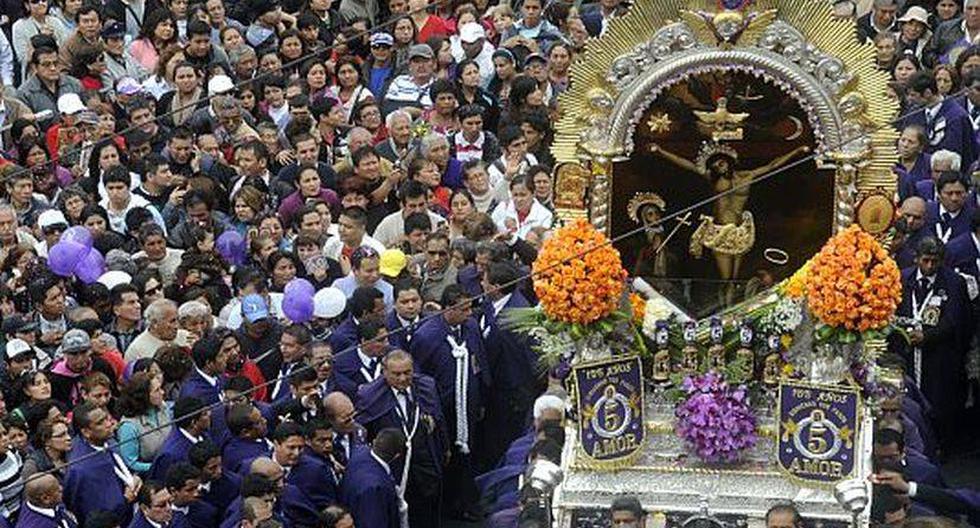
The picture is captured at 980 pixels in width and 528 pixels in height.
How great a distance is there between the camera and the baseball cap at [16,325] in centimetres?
2370

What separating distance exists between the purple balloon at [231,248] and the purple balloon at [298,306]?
1268mm

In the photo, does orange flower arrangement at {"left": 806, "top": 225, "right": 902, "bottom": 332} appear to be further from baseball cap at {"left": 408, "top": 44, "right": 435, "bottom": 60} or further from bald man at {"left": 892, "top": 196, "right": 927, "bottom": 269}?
baseball cap at {"left": 408, "top": 44, "right": 435, "bottom": 60}

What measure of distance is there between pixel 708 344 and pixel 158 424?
12.4 ft

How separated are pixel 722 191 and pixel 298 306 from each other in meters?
3.67

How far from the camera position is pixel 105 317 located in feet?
81.0

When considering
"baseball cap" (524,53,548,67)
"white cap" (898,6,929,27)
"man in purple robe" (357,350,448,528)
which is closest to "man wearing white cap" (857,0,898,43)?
"white cap" (898,6,929,27)

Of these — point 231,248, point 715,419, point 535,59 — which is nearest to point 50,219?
point 231,248

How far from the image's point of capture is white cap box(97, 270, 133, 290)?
977 inches

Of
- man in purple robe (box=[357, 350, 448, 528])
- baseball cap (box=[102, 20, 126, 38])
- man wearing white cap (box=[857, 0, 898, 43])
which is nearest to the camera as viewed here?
man in purple robe (box=[357, 350, 448, 528])

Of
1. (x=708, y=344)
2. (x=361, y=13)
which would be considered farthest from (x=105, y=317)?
(x=361, y=13)

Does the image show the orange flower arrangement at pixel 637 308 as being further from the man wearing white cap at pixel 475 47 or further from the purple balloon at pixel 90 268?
the man wearing white cap at pixel 475 47

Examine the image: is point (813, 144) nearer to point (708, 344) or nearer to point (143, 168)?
point (708, 344)

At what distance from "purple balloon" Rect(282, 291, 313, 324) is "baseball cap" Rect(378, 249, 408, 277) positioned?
1193mm

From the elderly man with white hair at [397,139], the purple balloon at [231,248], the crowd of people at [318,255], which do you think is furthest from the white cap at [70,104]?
the purple balloon at [231,248]
